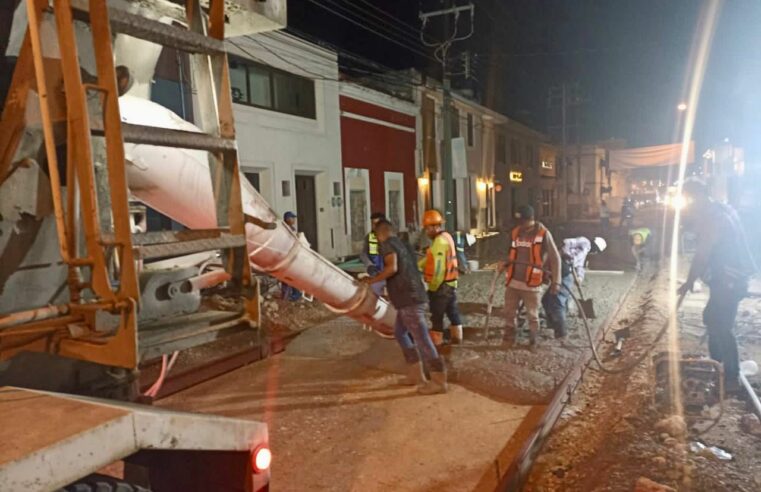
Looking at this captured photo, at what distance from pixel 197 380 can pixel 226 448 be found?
4.37 m

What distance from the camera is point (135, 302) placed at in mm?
2025

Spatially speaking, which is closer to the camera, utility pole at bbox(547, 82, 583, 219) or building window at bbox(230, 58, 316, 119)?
building window at bbox(230, 58, 316, 119)

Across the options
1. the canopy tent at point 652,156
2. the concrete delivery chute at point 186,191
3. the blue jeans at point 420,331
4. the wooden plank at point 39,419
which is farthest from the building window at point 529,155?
the wooden plank at point 39,419

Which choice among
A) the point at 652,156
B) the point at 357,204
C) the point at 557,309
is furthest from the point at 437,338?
the point at 652,156

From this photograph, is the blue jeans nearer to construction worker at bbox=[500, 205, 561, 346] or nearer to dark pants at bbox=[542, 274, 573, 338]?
construction worker at bbox=[500, 205, 561, 346]

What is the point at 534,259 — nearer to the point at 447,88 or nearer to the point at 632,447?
the point at 632,447

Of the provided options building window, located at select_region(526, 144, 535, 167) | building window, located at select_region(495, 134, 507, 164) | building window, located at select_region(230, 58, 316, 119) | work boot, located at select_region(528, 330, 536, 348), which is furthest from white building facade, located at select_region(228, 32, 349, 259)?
building window, located at select_region(526, 144, 535, 167)

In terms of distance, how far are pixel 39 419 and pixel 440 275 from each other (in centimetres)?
602

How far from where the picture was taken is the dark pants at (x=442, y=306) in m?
7.61

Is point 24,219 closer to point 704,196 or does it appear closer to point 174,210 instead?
point 174,210

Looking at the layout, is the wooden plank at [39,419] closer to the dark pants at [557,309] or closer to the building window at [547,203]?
the dark pants at [557,309]

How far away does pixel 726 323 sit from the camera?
5730 mm

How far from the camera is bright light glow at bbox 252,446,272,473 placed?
Answer: 2.38 m

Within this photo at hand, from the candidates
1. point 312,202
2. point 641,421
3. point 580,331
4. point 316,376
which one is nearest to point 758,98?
point 580,331
